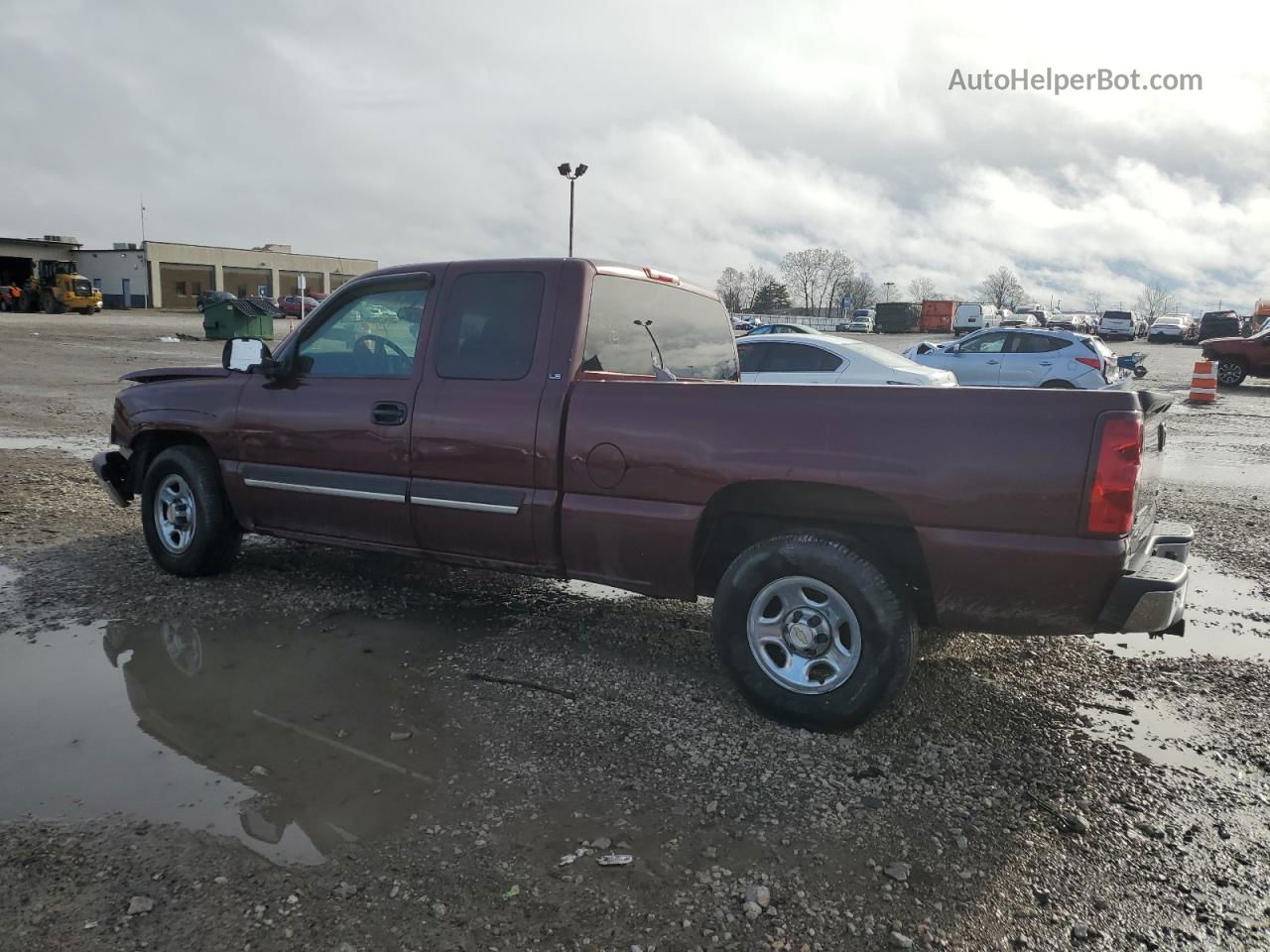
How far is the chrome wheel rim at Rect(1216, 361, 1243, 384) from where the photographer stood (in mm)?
22812

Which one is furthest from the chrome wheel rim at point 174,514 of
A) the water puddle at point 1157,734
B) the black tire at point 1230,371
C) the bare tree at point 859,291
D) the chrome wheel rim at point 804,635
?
the bare tree at point 859,291

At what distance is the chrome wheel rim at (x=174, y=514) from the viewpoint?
18.2 ft

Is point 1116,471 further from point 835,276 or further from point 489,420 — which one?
point 835,276

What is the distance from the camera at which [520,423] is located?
4270 mm

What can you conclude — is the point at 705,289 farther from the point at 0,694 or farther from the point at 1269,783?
the point at 0,694

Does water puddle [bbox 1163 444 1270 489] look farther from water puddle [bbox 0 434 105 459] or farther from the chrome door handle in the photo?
water puddle [bbox 0 434 105 459]

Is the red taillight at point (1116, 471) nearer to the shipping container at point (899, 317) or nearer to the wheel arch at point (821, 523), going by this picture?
the wheel arch at point (821, 523)

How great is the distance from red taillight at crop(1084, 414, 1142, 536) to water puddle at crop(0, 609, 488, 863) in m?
2.39

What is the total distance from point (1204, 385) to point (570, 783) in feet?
68.0

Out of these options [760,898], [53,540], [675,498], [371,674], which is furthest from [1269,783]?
[53,540]

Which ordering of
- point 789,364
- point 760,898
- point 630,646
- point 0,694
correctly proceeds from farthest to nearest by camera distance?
1. point 789,364
2. point 630,646
3. point 0,694
4. point 760,898

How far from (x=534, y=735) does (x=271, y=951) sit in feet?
4.52

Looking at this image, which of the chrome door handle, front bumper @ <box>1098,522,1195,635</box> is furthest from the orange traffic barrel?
the chrome door handle


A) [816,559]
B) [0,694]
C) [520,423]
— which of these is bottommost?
[0,694]
